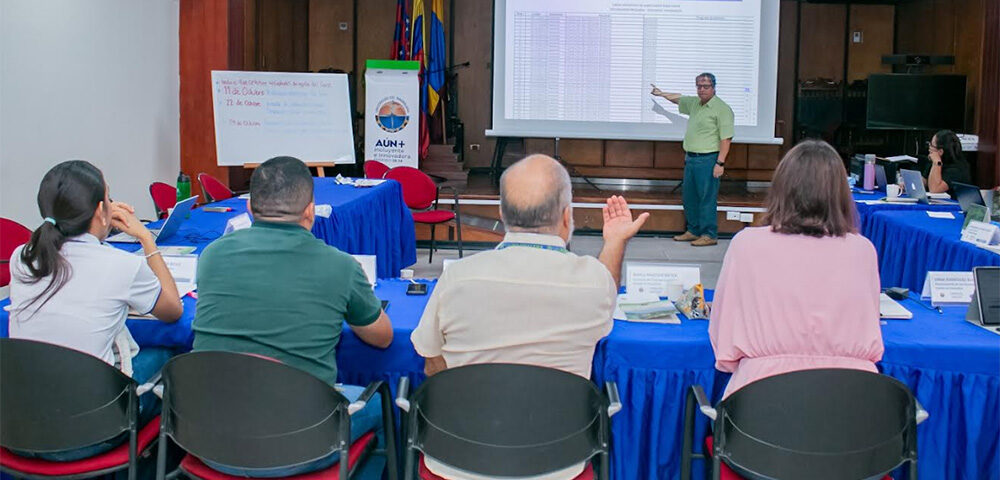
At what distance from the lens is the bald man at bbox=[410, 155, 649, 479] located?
6.37 feet

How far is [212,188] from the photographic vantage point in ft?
19.6

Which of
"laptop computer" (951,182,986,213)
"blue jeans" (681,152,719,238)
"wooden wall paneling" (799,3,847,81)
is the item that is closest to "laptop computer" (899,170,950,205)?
"laptop computer" (951,182,986,213)

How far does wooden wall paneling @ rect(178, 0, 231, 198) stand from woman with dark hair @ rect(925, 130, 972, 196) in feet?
17.8

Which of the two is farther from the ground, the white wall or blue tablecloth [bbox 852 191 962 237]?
the white wall

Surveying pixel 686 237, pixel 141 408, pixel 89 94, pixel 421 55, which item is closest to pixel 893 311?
pixel 141 408

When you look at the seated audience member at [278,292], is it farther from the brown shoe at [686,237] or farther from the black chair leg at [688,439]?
the brown shoe at [686,237]

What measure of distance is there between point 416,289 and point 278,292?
0.83 meters

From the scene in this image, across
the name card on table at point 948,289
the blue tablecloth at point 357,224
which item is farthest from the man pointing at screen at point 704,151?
the name card on table at point 948,289

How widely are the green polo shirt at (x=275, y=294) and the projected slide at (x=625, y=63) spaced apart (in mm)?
6949

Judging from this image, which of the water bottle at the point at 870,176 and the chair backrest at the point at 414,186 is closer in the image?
the water bottle at the point at 870,176

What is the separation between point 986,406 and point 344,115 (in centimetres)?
532

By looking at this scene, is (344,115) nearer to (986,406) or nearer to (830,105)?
(986,406)

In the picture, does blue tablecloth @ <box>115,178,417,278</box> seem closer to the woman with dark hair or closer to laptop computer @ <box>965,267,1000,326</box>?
laptop computer @ <box>965,267,1000,326</box>

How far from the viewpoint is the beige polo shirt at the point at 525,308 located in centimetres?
194
